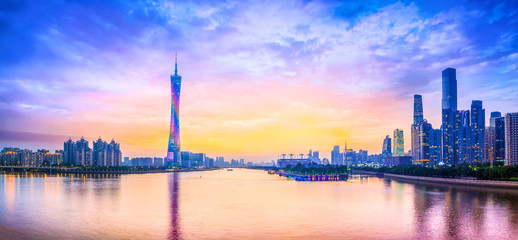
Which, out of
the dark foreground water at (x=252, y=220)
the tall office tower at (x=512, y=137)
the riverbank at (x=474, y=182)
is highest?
the tall office tower at (x=512, y=137)

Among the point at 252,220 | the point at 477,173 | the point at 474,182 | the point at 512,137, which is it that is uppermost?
the point at 512,137

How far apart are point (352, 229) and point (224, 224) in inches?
403

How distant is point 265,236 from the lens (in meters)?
27.4

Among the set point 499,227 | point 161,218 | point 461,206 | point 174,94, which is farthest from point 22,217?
point 174,94

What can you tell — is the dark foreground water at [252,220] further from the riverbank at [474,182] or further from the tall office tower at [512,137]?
the tall office tower at [512,137]

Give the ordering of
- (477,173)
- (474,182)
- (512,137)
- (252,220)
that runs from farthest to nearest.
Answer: (512,137), (477,173), (474,182), (252,220)

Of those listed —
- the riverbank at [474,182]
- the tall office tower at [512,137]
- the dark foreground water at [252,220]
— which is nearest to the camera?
the dark foreground water at [252,220]

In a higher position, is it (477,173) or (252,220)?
(252,220)

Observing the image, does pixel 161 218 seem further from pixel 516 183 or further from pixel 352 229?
pixel 516 183

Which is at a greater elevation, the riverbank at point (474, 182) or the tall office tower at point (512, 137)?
the tall office tower at point (512, 137)

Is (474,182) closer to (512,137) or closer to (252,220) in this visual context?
(252,220)

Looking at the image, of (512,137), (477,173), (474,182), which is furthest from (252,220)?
(512,137)

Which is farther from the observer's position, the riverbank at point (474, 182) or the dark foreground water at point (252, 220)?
the riverbank at point (474, 182)

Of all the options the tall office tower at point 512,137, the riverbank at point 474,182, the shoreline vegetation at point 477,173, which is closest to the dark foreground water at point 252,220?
the riverbank at point 474,182
